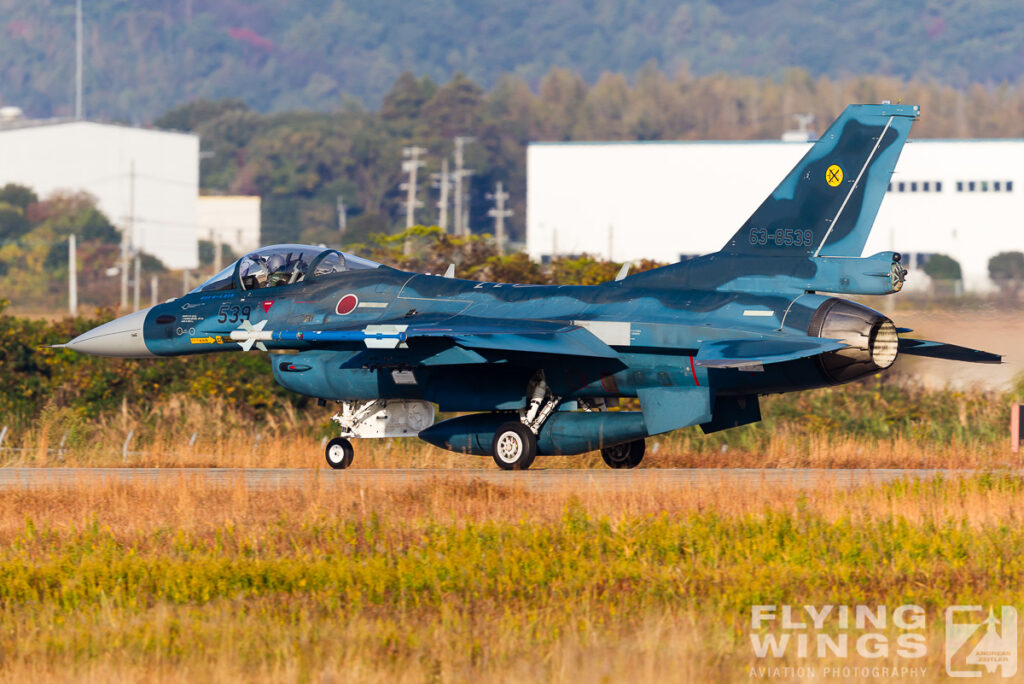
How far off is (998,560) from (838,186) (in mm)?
6748

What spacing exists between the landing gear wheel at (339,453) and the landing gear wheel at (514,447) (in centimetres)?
220

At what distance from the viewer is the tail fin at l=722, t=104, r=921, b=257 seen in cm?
1584

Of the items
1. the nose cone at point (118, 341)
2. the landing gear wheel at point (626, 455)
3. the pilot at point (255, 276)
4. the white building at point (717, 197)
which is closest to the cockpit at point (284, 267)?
the pilot at point (255, 276)

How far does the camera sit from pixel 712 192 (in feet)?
268

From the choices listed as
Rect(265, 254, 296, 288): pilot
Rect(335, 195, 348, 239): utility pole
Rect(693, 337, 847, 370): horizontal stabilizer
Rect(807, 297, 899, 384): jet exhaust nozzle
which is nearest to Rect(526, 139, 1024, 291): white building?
Rect(335, 195, 348, 239): utility pole

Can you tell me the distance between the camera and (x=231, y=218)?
4818 inches

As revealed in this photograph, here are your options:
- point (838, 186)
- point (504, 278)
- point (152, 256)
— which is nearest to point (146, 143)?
point (152, 256)

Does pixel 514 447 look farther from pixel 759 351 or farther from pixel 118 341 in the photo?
pixel 118 341

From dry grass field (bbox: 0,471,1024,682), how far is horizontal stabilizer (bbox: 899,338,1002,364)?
2.88 m

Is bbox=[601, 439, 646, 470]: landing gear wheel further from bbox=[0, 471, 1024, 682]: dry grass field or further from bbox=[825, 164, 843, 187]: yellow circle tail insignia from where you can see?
bbox=[0, 471, 1024, 682]: dry grass field

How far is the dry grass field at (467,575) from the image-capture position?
25.6 ft

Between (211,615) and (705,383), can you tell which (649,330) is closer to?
(705,383)

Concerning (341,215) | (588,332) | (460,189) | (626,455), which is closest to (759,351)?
(588,332)

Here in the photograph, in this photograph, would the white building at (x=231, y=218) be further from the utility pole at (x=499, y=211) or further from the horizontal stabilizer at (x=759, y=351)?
the horizontal stabilizer at (x=759, y=351)
